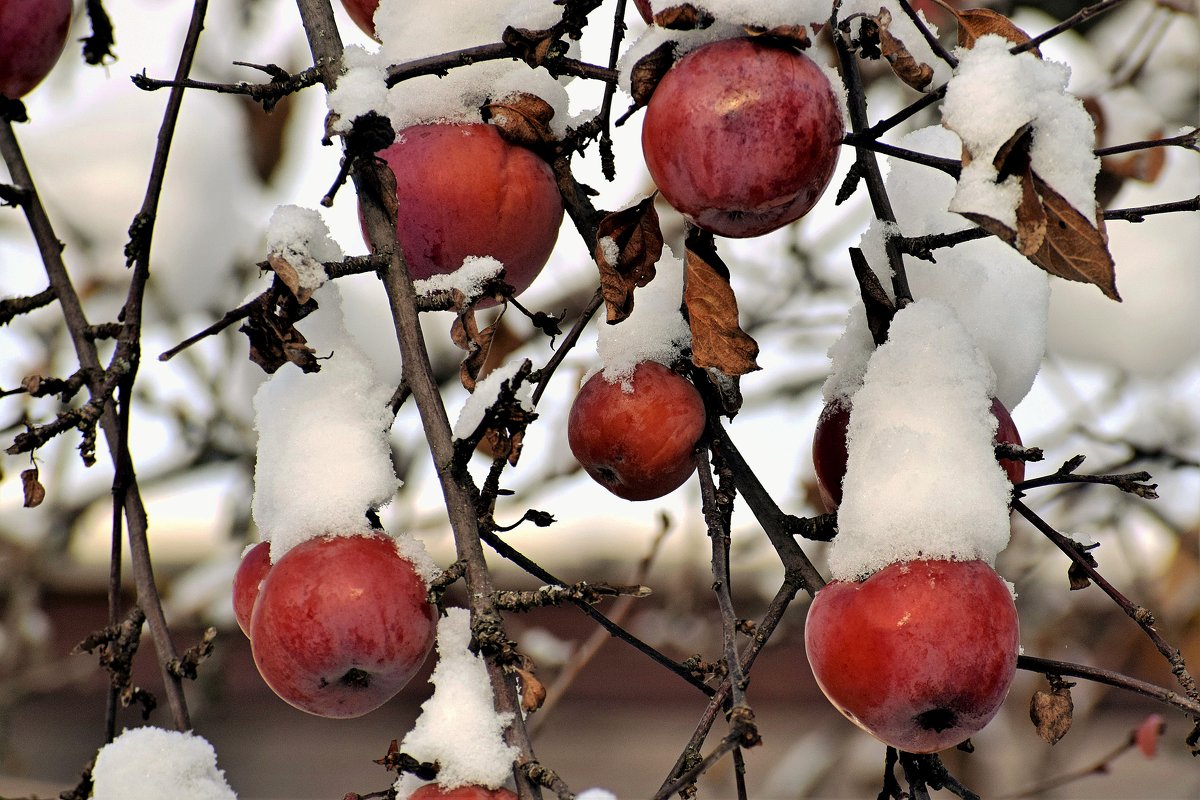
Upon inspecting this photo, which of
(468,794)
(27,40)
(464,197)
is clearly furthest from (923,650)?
(27,40)

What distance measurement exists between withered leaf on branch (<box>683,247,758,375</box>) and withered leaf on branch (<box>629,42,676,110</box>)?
6.0 inches

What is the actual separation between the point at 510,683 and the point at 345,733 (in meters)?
4.23

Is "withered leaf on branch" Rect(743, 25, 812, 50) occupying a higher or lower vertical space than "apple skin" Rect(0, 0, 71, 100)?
lower

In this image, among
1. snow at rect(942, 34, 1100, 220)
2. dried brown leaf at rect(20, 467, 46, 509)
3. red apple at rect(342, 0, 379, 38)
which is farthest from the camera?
red apple at rect(342, 0, 379, 38)

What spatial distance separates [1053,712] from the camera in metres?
0.99

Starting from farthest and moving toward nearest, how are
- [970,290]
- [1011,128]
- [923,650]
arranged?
[970,290], [923,650], [1011,128]

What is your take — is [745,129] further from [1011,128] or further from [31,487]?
[31,487]

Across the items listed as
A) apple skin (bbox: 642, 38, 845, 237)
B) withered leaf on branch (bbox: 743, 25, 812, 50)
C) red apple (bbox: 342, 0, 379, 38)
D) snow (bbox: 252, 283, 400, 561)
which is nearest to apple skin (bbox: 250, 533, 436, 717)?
snow (bbox: 252, 283, 400, 561)

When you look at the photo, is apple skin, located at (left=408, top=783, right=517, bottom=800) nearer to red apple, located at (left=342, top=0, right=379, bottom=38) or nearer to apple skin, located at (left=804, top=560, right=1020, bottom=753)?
apple skin, located at (left=804, top=560, right=1020, bottom=753)

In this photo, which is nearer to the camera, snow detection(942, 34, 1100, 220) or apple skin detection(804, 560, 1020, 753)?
snow detection(942, 34, 1100, 220)

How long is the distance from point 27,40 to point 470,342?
0.54 meters

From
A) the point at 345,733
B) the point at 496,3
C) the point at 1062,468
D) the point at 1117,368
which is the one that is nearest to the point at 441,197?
the point at 496,3

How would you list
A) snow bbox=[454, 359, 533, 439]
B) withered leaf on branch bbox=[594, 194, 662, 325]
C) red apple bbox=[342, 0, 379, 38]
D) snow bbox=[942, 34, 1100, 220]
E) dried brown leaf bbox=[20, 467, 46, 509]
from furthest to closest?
red apple bbox=[342, 0, 379, 38]
dried brown leaf bbox=[20, 467, 46, 509]
withered leaf on branch bbox=[594, 194, 662, 325]
snow bbox=[454, 359, 533, 439]
snow bbox=[942, 34, 1100, 220]

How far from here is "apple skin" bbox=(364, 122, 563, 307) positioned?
105 cm
